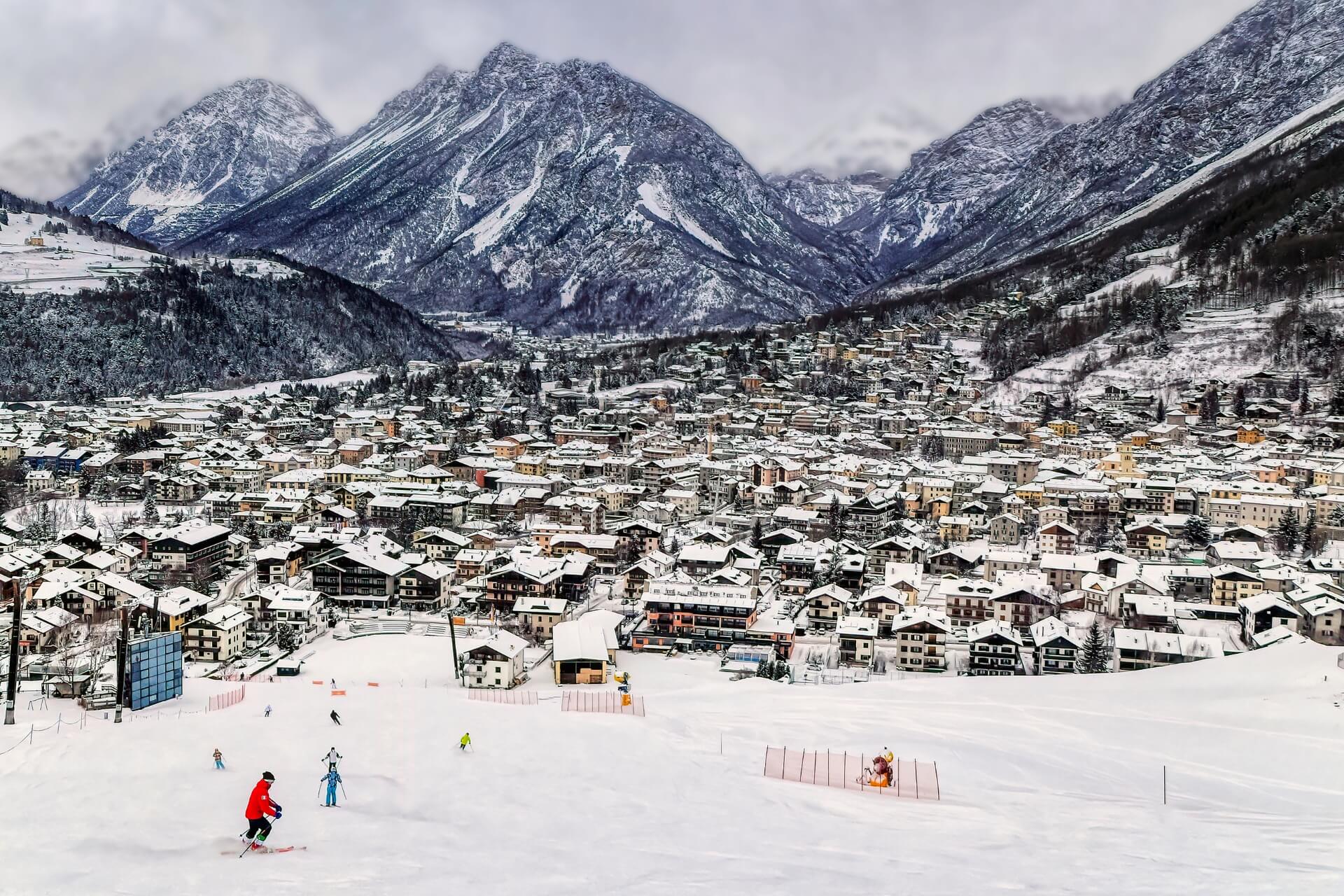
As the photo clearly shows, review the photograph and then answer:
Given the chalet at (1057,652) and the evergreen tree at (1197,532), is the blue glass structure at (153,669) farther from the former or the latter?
the evergreen tree at (1197,532)

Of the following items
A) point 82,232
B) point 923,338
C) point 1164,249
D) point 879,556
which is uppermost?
point 82,232

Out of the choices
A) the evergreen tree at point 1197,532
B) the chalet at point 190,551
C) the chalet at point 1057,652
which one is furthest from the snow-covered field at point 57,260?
the chalet at point 1057,652

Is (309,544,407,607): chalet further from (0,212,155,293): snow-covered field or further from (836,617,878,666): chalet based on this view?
(0,212,155,293): snow-covered field

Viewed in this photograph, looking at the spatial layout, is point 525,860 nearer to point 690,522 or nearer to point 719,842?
point 719,842

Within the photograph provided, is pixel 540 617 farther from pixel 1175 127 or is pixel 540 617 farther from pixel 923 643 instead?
pixel 1175 127

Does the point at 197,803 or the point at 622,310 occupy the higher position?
the point at 622,310

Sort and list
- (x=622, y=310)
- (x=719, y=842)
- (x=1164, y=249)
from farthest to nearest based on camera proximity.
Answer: (x=622, y=310)
(x=1164, y=249)
(x=719, y=842)

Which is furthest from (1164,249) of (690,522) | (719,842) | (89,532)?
(719,842)
